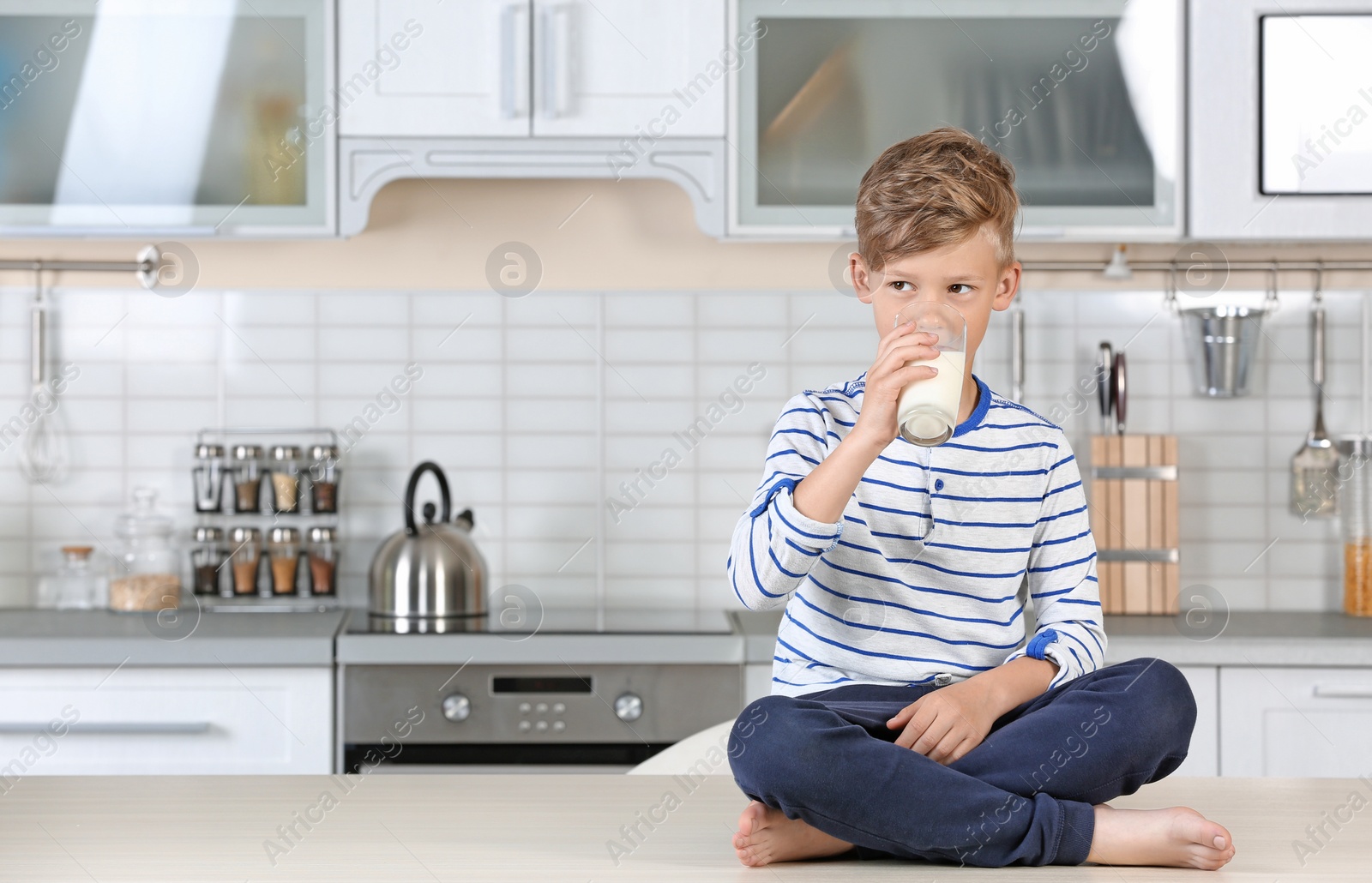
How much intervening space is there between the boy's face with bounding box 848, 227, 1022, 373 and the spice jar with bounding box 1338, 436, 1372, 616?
67.4 inches

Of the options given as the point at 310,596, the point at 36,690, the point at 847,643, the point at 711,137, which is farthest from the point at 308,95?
the point at 847,643

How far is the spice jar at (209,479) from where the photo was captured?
7.63ft

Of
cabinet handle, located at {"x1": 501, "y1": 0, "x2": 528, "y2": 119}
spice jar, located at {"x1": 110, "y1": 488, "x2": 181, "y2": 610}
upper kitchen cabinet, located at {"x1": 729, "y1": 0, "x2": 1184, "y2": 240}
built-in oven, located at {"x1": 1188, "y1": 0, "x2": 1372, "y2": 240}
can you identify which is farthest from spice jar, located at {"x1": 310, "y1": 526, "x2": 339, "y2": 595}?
built-in oven, located at {"x1": 1188, "y1": 0, "x2": 1372, "y2": 240}

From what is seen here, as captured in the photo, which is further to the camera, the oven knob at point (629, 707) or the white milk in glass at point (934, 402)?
the oven knob at point (629, 707)

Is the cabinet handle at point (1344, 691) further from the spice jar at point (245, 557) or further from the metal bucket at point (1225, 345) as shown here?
the spice jar at point (245, 557)

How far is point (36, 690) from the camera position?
6.51 feet

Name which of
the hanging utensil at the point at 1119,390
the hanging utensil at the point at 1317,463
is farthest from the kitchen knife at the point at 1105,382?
the hanging utensil at the point at 1317,463

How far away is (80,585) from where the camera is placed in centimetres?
235

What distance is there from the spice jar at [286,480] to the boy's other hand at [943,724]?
168 centimetres

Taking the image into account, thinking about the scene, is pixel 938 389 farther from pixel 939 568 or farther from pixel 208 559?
pixel 208 559

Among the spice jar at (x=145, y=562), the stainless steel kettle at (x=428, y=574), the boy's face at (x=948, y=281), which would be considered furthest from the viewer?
the spice jar at (x=145, y=562)

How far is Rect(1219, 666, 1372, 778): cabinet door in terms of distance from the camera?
6.61ft

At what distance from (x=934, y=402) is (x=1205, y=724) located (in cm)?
145

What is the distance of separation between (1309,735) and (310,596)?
5.70ft
